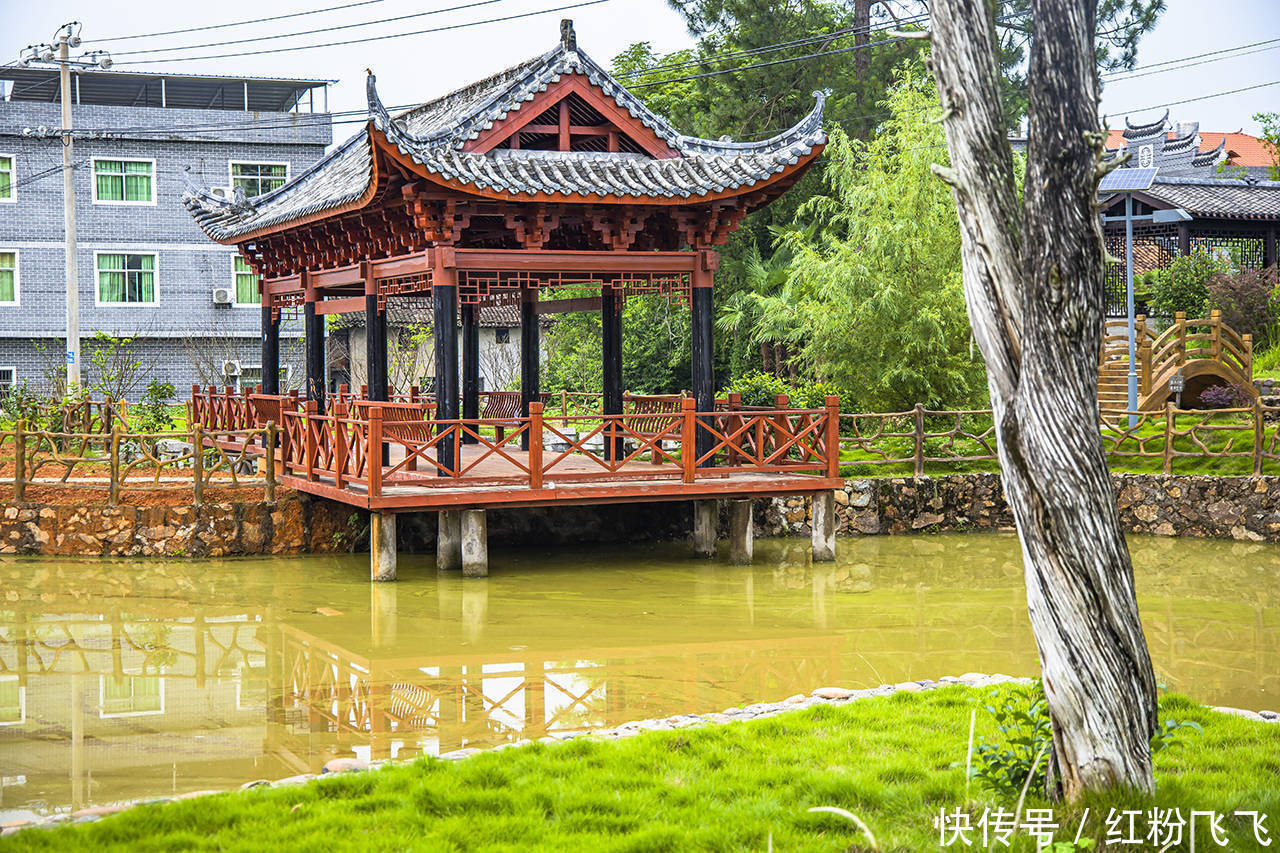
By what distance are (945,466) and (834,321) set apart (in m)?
2.64

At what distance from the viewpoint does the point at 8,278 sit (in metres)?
25.9

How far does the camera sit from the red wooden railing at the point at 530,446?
11805mm

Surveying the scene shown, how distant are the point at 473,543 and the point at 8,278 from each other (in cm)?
1812

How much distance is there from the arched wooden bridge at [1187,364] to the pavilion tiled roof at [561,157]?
274 inches

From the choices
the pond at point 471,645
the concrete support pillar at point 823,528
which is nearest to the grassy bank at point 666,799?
the pond at point 471,645

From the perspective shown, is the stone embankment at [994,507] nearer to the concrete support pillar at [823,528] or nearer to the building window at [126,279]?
the concrete support pillar at [823,528]

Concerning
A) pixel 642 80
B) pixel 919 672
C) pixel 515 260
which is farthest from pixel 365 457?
pixel 642 80

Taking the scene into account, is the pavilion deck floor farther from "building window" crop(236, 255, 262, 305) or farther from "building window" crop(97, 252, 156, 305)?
"building window" crop(236, 255, 262, 305)

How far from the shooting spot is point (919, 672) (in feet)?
28.3

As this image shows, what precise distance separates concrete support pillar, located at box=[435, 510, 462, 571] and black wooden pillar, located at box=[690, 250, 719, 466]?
8.25 feet

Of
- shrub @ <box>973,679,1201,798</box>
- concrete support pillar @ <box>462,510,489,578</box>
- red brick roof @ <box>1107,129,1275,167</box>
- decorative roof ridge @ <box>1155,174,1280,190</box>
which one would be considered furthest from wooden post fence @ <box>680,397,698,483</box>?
red brick roof @ <box>1107,129,1275,167</box>

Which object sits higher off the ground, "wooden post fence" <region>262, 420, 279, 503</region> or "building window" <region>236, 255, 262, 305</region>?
"building window" <region>236, 255, 262, 305</region>

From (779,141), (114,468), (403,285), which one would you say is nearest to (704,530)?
(403,285)

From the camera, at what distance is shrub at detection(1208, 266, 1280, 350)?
21.1 meters
